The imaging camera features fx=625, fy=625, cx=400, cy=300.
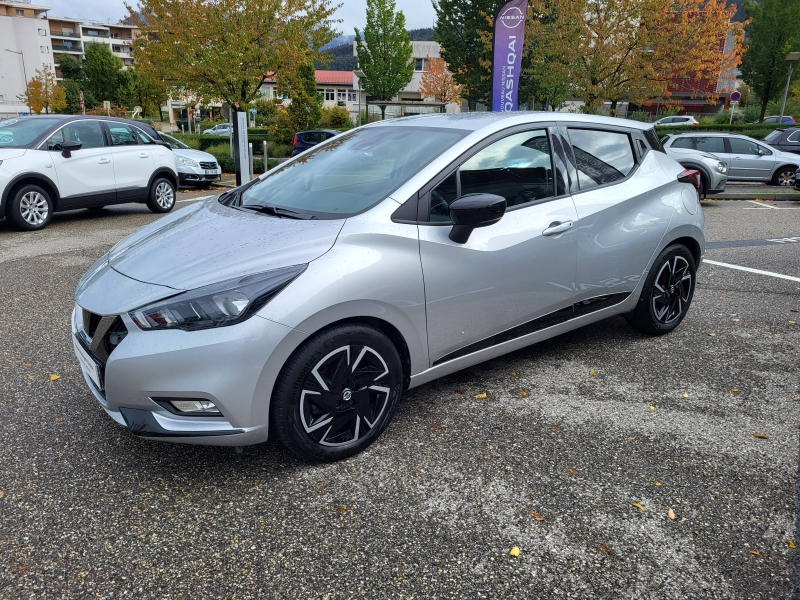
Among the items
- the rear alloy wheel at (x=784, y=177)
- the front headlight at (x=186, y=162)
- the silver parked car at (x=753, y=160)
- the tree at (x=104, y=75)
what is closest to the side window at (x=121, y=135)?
the front headlight at (x=186, y=162)

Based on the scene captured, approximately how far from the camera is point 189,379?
2.54m

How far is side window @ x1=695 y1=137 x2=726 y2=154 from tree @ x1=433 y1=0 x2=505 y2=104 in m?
17.7

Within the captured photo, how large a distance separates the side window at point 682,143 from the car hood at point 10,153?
13.3 m

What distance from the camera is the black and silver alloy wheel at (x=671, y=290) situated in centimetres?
456

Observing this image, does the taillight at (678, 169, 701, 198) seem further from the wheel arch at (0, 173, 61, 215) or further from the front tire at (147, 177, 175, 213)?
the front tire at (147, 177, 175, 213)

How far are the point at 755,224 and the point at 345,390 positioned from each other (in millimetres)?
10540

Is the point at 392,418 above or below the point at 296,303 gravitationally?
below

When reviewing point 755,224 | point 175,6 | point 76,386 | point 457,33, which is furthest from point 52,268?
point 457,33

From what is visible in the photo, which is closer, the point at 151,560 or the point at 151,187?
the point at 151,560

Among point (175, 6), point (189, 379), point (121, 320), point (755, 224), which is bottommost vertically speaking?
point (755, 224)

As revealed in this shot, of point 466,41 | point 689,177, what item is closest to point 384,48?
point 466,41

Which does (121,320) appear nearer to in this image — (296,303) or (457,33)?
(296,303)

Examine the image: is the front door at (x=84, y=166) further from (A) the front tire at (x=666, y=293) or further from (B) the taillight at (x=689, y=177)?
(B) the taillight at (x=689, y=177)

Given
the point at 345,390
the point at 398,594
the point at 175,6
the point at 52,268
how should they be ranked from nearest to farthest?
the point at 398,594
the point at 345,390
the point at 52,268
the point at 175,6
